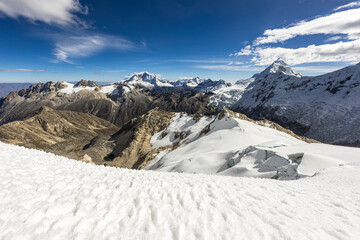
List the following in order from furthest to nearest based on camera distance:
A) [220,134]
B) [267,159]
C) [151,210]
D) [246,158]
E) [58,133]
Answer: [58,133] < [220,134] < [246,158] < [267,159] < [151,210]

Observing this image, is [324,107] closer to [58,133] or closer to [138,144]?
[138,144]

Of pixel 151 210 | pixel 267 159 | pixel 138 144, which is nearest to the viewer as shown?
pixel 151 210

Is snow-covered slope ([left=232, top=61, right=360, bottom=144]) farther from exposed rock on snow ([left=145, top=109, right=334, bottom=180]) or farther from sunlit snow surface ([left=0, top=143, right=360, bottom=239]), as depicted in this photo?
sunlit snow surface ([left=0, top=143, right=360, bottom=239])

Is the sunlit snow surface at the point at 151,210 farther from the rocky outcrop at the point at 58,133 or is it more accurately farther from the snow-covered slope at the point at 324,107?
the snow-covered slope at the point at 324,107

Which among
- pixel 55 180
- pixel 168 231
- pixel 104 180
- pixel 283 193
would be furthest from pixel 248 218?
pixel 55 180

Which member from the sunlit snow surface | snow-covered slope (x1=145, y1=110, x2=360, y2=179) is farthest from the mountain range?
the sunlit snow surface

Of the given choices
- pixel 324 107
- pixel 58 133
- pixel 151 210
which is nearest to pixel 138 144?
pixel 151 210

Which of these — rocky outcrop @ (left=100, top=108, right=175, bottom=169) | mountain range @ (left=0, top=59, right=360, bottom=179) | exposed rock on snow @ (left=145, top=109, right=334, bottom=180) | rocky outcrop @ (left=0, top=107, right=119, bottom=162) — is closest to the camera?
exposed rock on snow @ (left=145, top=109, right=334, bottom=180)

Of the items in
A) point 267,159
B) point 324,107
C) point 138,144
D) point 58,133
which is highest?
point 267,159
